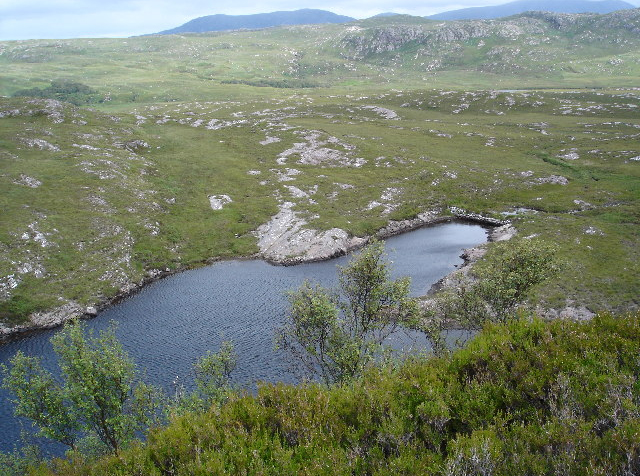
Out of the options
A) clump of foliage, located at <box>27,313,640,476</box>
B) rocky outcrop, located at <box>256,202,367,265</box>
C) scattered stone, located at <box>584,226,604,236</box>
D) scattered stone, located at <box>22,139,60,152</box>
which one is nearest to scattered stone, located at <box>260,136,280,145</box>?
rocky outcrop, located at <box>256,202,367,265</box>

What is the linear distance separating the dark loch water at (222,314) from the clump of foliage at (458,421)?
30.6m

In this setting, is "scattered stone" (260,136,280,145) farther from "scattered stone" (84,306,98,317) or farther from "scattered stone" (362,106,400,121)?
"scattered stone" (84,306,98,317)

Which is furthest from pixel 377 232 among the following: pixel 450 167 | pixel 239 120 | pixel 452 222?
pixel 239 120

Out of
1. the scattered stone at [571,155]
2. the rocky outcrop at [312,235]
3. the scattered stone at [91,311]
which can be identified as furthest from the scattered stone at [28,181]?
the scattered stone at [571,155]

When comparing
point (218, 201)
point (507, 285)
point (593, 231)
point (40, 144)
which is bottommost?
point (593, 231)

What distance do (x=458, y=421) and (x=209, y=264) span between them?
71.2 metres

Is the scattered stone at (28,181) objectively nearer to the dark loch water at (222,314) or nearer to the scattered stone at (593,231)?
the dark loch water at (222,314)

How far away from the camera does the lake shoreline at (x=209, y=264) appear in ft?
193

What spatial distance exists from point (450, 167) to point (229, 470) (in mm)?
120957

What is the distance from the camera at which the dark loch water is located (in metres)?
50.2

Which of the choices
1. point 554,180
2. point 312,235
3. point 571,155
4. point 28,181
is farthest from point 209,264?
point 571,155

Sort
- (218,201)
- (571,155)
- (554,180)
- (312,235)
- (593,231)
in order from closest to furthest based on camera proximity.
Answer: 1. (593,231)
2. (312,235)
3. (218,201)
4. (554,180)
5. (571,155)

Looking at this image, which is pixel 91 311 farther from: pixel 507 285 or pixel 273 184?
pixel 507 285

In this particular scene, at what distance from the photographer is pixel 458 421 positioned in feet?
51.9
